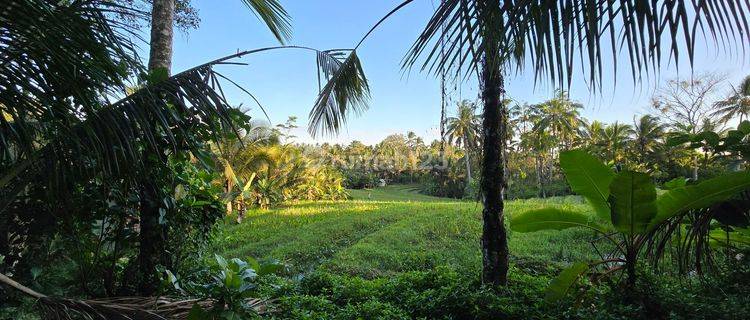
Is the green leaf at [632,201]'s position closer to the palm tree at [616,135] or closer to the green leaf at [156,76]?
the green leaf at [156,76]

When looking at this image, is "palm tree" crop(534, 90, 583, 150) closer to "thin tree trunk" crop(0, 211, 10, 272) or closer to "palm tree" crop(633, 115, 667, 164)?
"palm tree" crop(633, 115, 667, 164)

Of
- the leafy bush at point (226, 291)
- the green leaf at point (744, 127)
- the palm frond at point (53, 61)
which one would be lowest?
the leafy bush at point (226, 291)

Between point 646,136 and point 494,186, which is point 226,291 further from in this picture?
point 646,136

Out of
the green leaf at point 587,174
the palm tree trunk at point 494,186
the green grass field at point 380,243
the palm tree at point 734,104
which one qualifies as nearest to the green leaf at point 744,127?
the green leaf at point 587,174

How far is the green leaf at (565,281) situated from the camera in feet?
9.25

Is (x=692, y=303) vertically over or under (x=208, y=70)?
under

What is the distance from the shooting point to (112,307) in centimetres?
194

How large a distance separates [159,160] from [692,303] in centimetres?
348

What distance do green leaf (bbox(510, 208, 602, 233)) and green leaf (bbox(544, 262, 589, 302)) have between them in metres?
0.33

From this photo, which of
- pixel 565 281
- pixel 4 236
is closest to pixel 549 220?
pixel 565 281

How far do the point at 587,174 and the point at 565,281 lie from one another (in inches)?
29.3

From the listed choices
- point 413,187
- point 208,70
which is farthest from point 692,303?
point 413,187

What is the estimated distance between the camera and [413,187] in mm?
38250

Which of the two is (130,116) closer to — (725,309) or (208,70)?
(208,70)
